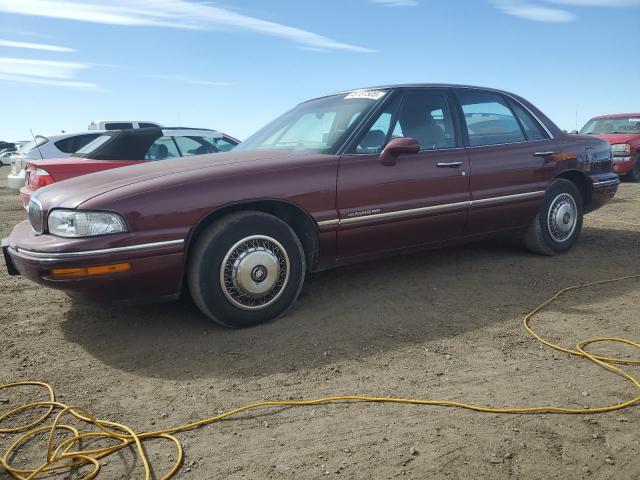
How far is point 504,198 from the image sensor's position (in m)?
4.49

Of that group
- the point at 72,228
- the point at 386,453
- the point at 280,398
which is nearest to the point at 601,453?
the point at 386,453

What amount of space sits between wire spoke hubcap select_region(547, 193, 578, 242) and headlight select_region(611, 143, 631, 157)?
8.30 meters

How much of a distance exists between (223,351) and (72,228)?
110 cm

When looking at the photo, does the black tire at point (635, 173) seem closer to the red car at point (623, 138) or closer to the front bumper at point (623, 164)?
the red car at point (623, 138)

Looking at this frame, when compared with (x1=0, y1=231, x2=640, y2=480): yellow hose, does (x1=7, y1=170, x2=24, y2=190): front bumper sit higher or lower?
higher

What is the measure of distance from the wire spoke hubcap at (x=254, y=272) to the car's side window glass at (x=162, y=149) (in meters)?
4.19

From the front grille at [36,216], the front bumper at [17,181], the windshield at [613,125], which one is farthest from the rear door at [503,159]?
the windshield at [613,125]

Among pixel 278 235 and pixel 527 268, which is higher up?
pixel 278 235

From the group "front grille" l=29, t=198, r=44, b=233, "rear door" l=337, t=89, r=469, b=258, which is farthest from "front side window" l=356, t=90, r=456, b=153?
"front grille" l=29, t=198, r=44, b=233

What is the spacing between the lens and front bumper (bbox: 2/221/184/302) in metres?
2.87

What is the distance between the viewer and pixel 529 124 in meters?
4.89

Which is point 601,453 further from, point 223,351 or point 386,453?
point 223,351

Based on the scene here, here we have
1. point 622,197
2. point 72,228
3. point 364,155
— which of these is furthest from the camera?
point 622,197

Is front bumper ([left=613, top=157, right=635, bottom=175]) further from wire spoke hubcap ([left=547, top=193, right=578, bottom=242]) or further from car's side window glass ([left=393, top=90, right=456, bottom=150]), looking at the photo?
car's side window glass ([left=393, top=90, right=456, bottom=150])
